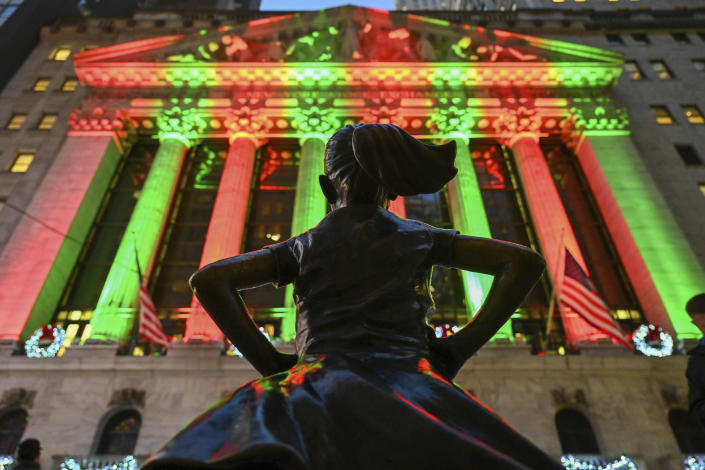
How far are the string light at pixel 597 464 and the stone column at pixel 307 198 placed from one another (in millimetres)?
9294

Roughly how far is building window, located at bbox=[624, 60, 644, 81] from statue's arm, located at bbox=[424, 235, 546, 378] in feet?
108

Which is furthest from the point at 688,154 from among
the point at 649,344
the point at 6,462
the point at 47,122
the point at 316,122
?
the point at 47,122

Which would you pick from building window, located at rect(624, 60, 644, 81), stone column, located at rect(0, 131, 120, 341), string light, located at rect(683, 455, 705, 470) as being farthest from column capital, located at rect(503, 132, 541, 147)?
stone column, located at rect(0, 131, 120, 341)

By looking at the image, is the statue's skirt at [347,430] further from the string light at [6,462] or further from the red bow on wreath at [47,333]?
the red bow on wreath at [47,333]

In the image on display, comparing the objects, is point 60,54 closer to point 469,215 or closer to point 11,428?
point 11,428

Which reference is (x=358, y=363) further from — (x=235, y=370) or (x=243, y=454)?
(x=235, y=370)

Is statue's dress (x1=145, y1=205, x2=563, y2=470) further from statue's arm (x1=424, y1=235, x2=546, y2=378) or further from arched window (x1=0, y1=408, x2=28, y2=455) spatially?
arched window (x1=0, y1=408, x2=28, y2=455)

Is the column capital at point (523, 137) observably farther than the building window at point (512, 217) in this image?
Yes

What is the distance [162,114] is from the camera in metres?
25.0

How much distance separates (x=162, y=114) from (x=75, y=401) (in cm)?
1551

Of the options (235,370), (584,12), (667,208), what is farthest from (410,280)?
(584,12)

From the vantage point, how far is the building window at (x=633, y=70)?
96.0ft

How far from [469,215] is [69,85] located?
25.6 meters

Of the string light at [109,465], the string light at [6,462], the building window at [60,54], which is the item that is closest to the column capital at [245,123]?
the building window at [60,54]
